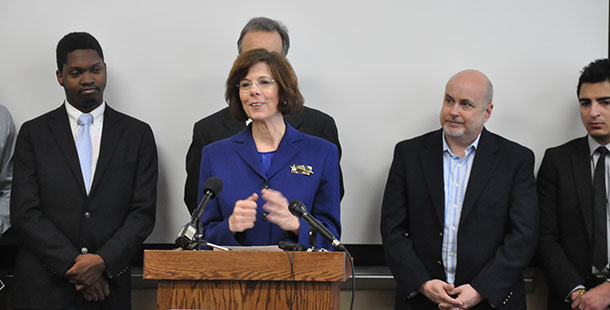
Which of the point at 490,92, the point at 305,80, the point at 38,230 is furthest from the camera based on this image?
the point at 305,80

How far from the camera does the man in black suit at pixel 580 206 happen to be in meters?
3.54

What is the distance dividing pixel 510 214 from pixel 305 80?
143 centimetres

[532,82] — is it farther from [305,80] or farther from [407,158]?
[305,80]

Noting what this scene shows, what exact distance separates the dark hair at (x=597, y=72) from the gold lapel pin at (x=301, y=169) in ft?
6.37

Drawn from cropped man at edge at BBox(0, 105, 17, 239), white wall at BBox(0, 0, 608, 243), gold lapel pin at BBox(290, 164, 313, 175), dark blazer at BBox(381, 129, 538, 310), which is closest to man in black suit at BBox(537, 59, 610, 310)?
dark blazer at BBox(381, 129, 538, 310)

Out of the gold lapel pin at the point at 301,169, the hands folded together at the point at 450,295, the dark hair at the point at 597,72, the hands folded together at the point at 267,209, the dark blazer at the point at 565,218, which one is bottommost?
the hands folded together at the point at 450,295

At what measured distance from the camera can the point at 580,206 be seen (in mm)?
3633

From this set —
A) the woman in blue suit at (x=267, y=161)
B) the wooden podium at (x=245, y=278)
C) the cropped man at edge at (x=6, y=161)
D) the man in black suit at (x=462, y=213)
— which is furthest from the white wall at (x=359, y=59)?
the wooden podium at (x=245, y=278)

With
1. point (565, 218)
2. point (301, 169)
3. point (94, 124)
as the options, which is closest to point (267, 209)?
point (301, 169)

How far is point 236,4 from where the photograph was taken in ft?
13.4

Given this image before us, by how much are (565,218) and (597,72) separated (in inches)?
32.1

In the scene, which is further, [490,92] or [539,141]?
[539,141]

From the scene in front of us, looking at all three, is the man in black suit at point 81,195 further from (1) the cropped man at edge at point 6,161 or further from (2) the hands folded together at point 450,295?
(2) the hands folded together at point 450,295

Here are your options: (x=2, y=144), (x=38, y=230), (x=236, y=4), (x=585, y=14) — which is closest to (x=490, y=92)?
(x=585, y=14)
